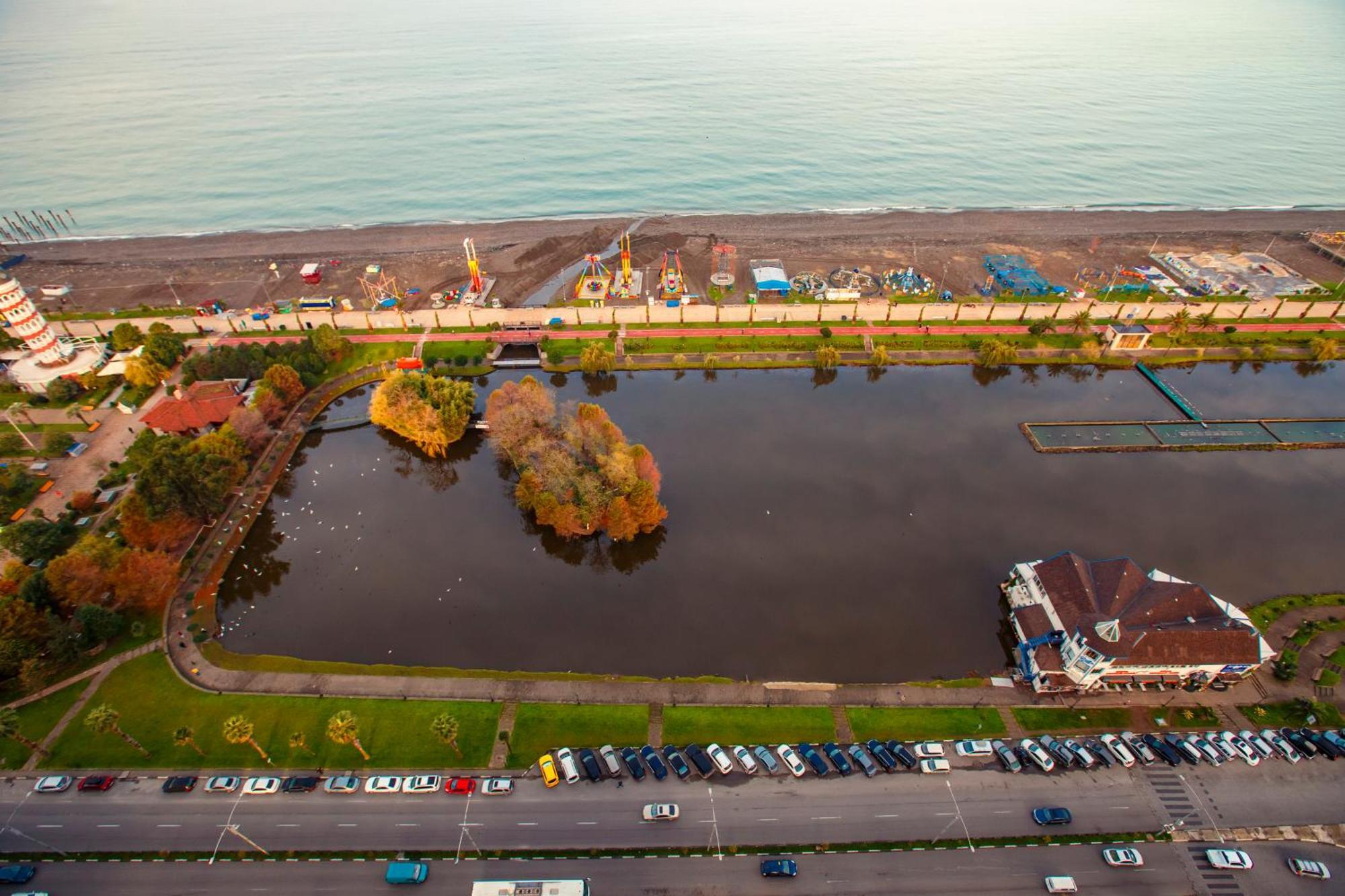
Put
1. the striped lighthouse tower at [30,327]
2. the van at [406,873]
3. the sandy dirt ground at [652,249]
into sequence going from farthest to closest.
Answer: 1. the sandy dirt ground at [652,249]
2. the striped lighthouse tower at [30,327]
3. the van at [406,873]

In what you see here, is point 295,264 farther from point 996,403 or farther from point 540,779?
point 996,403

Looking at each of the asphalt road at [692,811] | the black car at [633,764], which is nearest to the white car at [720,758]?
the asphalt road at [692,811]

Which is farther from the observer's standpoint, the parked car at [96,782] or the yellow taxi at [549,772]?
the yellow taxi at [549,772]

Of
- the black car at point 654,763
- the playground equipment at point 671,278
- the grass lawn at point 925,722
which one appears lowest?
the black car at point 654,763

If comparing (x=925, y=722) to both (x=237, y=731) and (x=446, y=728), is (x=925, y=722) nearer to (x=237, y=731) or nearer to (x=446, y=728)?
(x=446, y=728)

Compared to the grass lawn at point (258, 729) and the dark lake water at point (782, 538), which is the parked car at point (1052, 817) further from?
the grass lawn at point (258, 729)

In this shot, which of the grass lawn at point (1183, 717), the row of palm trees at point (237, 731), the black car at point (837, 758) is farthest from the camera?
the grass lawn at point (1183, 717)

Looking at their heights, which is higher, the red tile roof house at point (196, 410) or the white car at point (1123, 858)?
the red tile roof house at point (196, 410)
